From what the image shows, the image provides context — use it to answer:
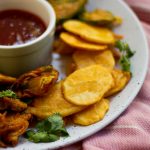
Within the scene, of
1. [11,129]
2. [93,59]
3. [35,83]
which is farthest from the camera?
[93,59]

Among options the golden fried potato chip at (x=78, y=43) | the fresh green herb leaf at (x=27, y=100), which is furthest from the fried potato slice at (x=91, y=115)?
the golden fried potato chip at (x=78, y=43)

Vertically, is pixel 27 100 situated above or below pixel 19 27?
below

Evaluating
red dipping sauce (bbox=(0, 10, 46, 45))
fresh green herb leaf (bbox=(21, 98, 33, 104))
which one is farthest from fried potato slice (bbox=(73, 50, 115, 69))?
fresh green herb leaf (bbox=(21, 98, 33, 104))

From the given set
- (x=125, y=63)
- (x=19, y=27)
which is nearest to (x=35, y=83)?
(x=19, y=27)

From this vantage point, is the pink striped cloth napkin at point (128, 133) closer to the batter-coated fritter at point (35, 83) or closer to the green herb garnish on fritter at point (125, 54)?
the green herb garnish on fritter at point (125, 54)

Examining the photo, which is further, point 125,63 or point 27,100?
point 125,63

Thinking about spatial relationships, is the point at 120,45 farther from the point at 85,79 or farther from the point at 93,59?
the point at 85,79
